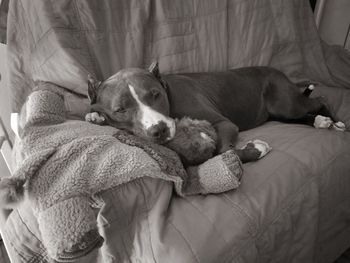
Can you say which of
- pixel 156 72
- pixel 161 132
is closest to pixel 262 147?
pixel 161 132

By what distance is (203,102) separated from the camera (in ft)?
4.87

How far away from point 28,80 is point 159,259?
0.94 metres

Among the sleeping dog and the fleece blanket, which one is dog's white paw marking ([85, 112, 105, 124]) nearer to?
the sleeping dog

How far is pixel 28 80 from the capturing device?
1406 mm

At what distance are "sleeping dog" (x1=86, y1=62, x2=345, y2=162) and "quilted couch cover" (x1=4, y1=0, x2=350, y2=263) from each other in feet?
0.30

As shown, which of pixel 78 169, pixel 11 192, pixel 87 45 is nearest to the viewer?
Answer: pixel 11 192

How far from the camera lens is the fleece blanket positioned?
0.76 metres

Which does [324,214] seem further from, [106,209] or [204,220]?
[106,209]

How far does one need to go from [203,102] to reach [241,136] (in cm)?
25

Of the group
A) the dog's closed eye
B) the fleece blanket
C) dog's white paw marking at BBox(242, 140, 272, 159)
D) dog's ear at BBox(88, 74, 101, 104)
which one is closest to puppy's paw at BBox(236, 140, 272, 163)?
dog's white paw marking at BBox(242, 140, 272, 159)

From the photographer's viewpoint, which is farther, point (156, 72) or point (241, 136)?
point (241, 136)

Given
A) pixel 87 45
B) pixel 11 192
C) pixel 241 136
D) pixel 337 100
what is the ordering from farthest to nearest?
pixel 337 100 → pixel 241 136 → pixel 87 45 → pixel 11 192

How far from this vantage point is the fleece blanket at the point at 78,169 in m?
0.76

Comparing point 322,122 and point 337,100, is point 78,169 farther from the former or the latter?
point 337,100
